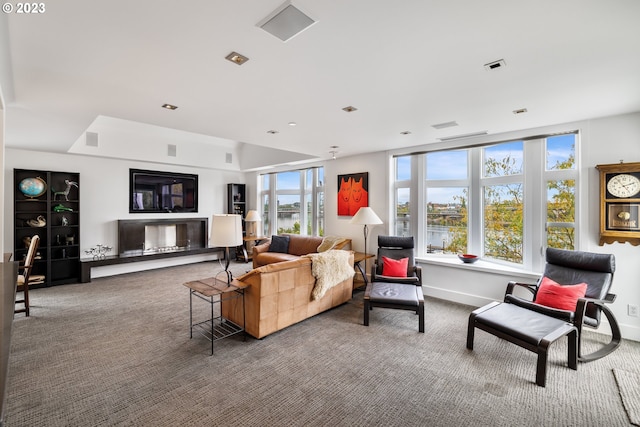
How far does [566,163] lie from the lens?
3.75 meters

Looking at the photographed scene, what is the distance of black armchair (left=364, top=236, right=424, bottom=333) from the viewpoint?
3428 millimetres

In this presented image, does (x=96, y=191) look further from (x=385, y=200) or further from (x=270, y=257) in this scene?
(x=385, y=200)

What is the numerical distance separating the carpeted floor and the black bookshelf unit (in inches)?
84.9

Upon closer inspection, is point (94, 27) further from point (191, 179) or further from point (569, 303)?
point (191, 179)

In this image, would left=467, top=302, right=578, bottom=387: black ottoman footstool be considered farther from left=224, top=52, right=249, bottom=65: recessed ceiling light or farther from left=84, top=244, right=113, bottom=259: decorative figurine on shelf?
left=84, top=244, right=113, bottom=259: decorative figurine on shelf

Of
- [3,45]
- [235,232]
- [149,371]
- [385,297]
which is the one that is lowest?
[149,371]

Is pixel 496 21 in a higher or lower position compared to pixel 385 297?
higher

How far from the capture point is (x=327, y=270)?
12.0 feet

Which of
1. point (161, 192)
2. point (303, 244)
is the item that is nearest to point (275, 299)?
point (303, 244)

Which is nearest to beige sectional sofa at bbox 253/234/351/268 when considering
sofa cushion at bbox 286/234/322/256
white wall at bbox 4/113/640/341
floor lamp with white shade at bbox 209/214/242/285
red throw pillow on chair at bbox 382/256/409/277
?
sofa cushion at bbox 286/234/322/256

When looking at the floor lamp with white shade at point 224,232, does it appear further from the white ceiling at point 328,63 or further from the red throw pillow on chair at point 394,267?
the red throw pillow on chair at point 394,267

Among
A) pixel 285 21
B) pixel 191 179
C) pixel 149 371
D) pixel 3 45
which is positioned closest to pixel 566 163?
pixel 285 21

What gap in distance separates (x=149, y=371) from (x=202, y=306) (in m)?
1.60

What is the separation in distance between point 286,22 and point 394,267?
11.7 ft
